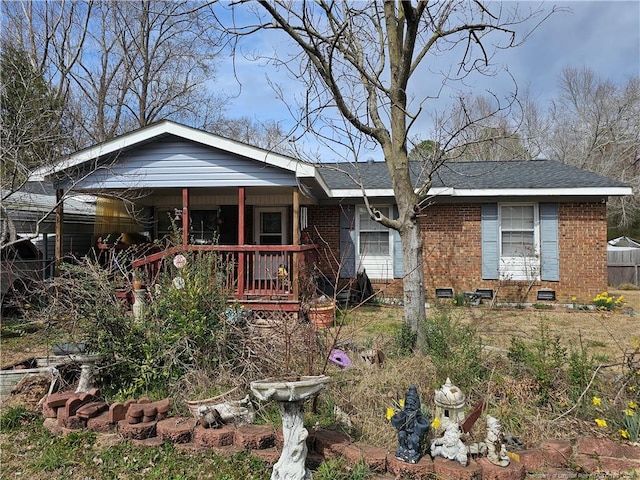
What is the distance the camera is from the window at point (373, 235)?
11382mm

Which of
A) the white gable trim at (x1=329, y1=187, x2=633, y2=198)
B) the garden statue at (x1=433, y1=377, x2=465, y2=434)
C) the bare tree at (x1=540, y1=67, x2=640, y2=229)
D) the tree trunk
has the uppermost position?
the bare tree at (x1=540, y1=67, x2=640, y2=229)

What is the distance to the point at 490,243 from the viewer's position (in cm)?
1082

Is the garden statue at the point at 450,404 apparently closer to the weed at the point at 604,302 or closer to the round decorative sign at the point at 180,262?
the round decorative sign at the point at 180,262

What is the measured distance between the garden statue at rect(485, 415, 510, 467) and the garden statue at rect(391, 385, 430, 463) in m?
0.46

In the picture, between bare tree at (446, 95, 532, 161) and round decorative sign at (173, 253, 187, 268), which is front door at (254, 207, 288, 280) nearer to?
bare tree at (446, 95, 532, 161)

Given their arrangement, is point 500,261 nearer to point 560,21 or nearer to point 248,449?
point 560,21

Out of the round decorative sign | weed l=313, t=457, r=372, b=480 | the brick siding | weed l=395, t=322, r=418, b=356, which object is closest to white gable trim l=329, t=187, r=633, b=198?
the brick siding

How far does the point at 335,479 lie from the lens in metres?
2.99

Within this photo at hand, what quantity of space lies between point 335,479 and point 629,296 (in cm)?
1388

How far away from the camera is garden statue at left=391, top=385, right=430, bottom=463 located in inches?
119

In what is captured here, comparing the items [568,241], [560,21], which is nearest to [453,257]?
[568,241]

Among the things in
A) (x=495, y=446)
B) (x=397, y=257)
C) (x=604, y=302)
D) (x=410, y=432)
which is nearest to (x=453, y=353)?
(x=495, y=446)

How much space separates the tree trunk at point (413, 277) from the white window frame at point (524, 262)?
19.8 ft

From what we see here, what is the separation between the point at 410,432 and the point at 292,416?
0.86 m
